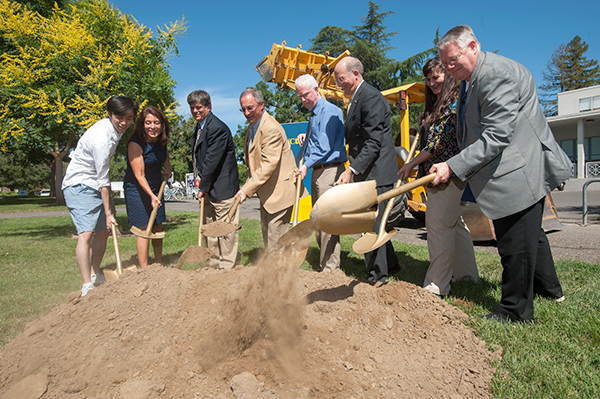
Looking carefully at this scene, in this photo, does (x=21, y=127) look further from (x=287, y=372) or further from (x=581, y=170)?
(x=581, y=170)

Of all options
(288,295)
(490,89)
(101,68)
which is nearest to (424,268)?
(288,295)

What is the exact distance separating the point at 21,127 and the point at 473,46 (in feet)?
27.3

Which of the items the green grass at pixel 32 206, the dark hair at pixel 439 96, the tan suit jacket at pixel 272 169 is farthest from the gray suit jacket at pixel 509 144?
the green grass at pixel 32 206

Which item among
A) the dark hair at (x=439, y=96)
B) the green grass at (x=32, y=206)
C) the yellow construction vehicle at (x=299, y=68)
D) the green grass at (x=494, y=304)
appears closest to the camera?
the green grass at (x=494, y=304)

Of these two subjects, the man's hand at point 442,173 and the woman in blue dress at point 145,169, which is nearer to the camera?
the man's hand at point 442,173

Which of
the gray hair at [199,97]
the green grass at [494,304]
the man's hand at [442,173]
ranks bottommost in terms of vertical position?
the green grass at [494,304]

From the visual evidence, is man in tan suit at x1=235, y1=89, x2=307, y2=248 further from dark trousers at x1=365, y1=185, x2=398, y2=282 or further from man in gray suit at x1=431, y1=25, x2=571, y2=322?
man in gray suit at x1=431, y1=25, x2=571, y2=322

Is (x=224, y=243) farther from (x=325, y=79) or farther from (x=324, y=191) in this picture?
(x=325, y=79)

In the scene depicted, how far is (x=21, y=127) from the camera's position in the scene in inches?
289

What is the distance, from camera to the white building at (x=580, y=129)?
75.7ft

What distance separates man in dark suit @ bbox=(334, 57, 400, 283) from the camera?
3.50 meters

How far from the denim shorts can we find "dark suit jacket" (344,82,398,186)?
2612mm

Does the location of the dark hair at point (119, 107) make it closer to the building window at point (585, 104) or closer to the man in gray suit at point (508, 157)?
the man in gray suit at point (508, 157)

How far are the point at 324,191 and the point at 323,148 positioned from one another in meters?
0.48
